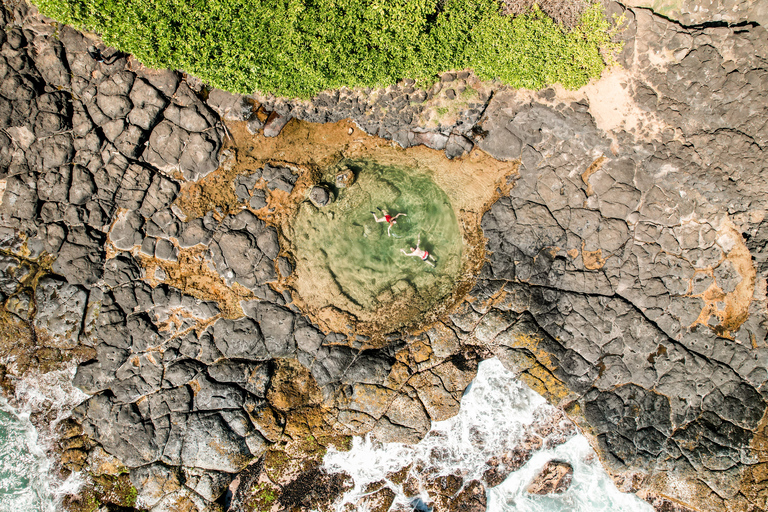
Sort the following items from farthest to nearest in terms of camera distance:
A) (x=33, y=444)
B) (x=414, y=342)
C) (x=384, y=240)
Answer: (x=384, y=240) → (x=414, y=342) → (x=33, y=444)

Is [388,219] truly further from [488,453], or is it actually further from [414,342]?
[488,453]

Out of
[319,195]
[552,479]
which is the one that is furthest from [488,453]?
[319,195]

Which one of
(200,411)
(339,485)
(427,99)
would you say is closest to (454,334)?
(339,485)

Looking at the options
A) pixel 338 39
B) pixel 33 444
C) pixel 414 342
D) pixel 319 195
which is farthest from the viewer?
pixel 414 342

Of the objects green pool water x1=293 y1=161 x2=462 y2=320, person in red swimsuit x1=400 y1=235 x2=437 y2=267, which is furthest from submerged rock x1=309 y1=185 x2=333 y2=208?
person in red swimsuit x1=400 y1=235 x2=437 y2=267

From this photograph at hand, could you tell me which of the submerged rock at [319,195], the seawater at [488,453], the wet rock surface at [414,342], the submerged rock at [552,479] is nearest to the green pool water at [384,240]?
the submerged rock at [319,195]

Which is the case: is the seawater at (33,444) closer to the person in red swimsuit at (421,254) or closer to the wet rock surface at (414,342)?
the wet rock surface at (414,342)

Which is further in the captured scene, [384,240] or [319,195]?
[384,240]
